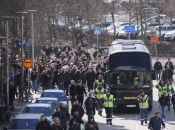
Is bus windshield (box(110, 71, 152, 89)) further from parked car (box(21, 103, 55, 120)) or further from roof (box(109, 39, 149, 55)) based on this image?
parked car (box(21, 103, 55, 120))

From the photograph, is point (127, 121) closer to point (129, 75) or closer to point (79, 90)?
point (129, 75)

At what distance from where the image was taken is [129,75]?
110 feet

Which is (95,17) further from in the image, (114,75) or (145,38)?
(114,75)

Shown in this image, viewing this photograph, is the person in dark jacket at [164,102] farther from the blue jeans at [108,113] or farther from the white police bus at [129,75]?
the blue jeans at [108,113]

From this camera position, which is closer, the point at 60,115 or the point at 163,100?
the point at 60,115

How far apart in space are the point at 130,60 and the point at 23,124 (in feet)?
35.3

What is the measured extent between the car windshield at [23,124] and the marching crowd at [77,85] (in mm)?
833

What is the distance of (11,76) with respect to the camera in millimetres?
35062

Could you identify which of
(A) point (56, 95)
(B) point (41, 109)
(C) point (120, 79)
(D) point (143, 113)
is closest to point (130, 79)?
(C) point (120, 79)

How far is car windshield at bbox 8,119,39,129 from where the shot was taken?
24344mm

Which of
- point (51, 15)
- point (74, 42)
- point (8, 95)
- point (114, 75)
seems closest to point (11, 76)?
point (8, 95)

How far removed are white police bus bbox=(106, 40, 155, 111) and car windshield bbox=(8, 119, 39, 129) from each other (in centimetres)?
941

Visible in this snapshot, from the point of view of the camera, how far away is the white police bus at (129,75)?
33.4 m

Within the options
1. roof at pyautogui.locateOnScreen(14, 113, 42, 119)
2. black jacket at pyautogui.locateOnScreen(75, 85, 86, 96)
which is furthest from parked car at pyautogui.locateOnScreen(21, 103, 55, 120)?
black jacket at pyautogui.locateOnScreen(75, 85, 86, 96)
